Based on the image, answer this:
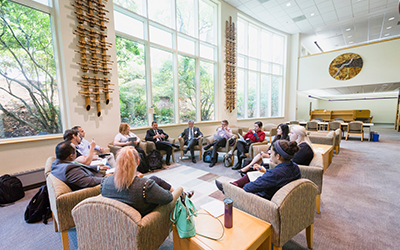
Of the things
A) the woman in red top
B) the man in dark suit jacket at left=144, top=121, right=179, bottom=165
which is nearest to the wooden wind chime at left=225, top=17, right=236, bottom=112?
the woman in red top

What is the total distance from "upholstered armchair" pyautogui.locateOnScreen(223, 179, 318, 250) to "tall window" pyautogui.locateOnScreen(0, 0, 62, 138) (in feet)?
13.4

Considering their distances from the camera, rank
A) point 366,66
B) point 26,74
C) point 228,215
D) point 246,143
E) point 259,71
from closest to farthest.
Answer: point 228,215 < point 26,74 < point 246,143 < point 366,66 < point 259,71

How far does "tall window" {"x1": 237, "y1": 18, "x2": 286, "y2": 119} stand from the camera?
820 cm

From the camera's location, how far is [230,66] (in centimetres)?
727

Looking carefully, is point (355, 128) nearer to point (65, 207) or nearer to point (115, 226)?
point (115, 226)

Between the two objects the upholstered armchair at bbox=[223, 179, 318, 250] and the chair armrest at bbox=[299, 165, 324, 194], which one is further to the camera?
the chair armrest at bbox=[299, 165, 324, 194]

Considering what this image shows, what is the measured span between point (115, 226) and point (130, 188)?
Answer: 0.24 m

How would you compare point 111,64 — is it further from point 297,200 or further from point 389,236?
point 389,236

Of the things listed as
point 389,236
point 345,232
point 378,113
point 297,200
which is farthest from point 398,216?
point 378,113

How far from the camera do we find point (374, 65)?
792 cm

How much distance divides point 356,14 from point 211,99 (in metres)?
7.44

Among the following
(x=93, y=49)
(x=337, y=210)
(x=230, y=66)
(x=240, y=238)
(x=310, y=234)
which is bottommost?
(x=337, y=210)

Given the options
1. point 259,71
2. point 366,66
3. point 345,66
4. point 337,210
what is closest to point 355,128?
point 366,66

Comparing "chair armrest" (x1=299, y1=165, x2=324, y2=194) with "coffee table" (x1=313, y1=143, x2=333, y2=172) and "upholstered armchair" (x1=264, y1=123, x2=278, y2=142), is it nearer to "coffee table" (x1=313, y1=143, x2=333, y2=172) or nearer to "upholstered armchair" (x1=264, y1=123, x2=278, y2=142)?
"coffee table" (x1=313, y1=143, x2=333, y2=172)
